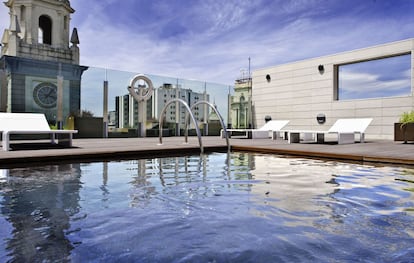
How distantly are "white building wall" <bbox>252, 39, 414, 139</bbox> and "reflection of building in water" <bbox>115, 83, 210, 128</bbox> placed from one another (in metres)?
3.06

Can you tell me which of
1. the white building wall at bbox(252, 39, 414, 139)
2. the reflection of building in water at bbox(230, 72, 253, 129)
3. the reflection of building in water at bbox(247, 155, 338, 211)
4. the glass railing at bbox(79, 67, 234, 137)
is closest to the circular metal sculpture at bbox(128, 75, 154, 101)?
the glass railing at bbox(79, 67, 234, 137)

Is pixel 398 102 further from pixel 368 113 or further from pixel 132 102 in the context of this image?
pixel 132 102

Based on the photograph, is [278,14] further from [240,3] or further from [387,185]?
[387,185]

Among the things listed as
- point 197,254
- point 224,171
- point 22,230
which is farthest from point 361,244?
→ point 224,171

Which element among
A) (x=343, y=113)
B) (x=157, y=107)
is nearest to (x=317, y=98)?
(x=343, y=113)

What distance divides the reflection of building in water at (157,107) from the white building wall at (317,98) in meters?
3.06

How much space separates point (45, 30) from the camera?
19.4 metres

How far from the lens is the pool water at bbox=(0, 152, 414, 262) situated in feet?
5.80

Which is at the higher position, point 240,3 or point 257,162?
point 240,3

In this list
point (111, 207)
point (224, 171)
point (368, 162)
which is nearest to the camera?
point (111, 207)

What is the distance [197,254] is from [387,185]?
2.78 m

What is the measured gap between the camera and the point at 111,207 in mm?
2660

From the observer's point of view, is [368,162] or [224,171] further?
[368,162]

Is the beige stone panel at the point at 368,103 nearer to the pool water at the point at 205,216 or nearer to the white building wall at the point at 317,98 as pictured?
the white building wall at the point at 317,98
